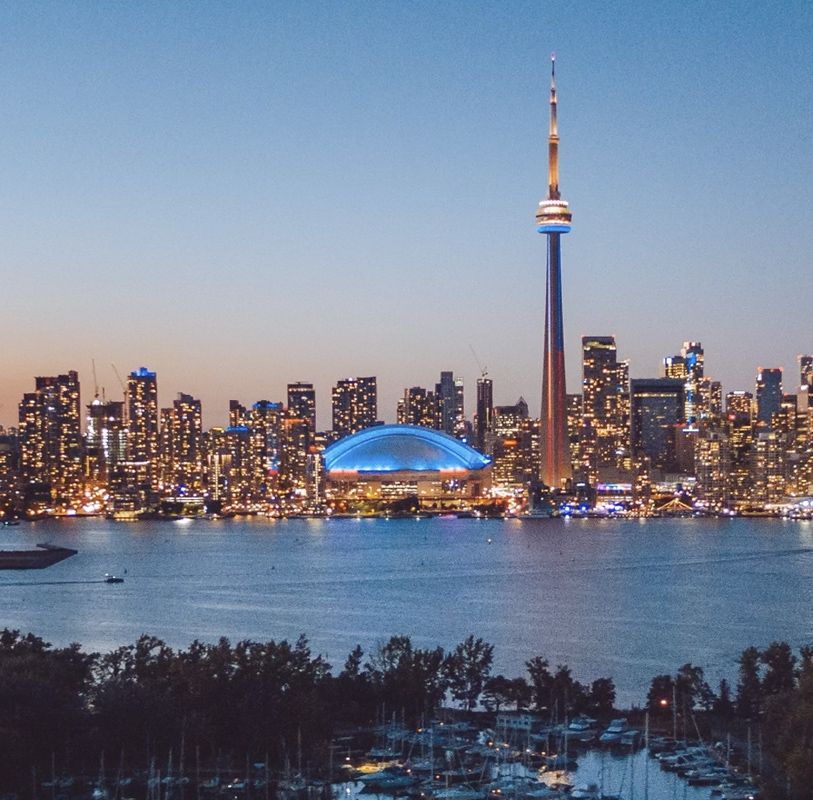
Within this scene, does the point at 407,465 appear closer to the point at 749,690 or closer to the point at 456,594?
the point at 456,594

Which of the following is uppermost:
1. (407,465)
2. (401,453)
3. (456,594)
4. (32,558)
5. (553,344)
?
(553,344)

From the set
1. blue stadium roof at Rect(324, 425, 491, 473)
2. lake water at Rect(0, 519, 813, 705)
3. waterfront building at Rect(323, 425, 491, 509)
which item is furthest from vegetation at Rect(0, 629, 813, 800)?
blue stadium roof at Rect(324, 425, 491, 473)

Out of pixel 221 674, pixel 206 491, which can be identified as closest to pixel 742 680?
pixel 221 674

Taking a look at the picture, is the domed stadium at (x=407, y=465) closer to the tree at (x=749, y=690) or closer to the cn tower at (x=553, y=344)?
the cn tower at (x=553, y=344)

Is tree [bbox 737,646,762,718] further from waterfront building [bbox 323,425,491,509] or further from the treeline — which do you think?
waterfront building [bbox 323,425,491,509]

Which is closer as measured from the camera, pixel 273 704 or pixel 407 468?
pixel 273 704

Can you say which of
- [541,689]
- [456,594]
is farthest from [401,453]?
[541,689]
